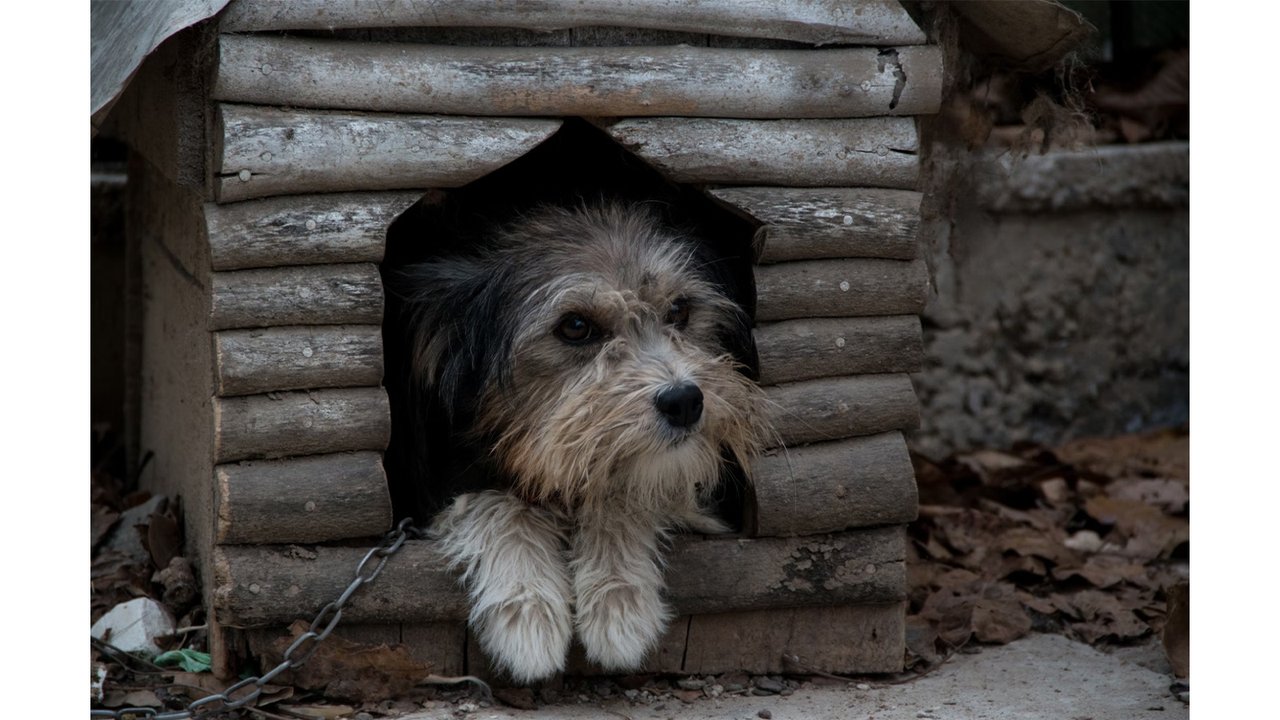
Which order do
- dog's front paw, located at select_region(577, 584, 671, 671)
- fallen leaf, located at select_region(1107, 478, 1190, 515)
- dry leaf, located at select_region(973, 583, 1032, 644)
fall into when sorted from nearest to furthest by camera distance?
dog's front paw, located at select_region(577, 584, 671, 671)
dry leaf, located at select_region(973, 583, 1032, 644)
fallen leaf, located at select_region(1107, 478, 1190, 515)

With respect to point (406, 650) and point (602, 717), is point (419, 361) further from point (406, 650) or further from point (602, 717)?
point (602, 717)

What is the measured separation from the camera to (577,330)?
421 centimetres

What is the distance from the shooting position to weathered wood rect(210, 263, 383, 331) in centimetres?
390

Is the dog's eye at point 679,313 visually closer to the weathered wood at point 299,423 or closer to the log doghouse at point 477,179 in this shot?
the log doghouse at point 477,179

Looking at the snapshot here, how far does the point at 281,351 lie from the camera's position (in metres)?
3.93

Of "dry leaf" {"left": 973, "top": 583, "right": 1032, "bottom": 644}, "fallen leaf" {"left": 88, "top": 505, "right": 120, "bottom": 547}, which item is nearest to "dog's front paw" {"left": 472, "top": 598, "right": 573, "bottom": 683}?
"dry leaf" {"left": 973, "top": 583, "right": 1032, "bottom": 644}

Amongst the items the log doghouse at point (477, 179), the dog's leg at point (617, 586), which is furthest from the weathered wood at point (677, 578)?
the dog's leg at point (617, 586)

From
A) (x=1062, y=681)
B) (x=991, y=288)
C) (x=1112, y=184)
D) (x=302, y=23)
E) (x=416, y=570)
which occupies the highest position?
(x=302, y=23)

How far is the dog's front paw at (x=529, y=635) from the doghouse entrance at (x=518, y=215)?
1.60 ft

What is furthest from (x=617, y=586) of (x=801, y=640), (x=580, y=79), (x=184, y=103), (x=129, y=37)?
(x=129, y=37)

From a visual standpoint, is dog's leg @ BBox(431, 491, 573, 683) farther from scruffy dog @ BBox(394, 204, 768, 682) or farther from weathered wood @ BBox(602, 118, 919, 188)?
weathered wood @ BBox(602, 118, 919, 188)

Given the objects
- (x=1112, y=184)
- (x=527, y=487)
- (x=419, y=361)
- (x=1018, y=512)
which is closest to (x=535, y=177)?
(x=419, y=361)

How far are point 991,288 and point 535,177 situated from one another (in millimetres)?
2809

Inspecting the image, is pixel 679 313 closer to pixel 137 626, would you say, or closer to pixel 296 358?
pixel 296 358
